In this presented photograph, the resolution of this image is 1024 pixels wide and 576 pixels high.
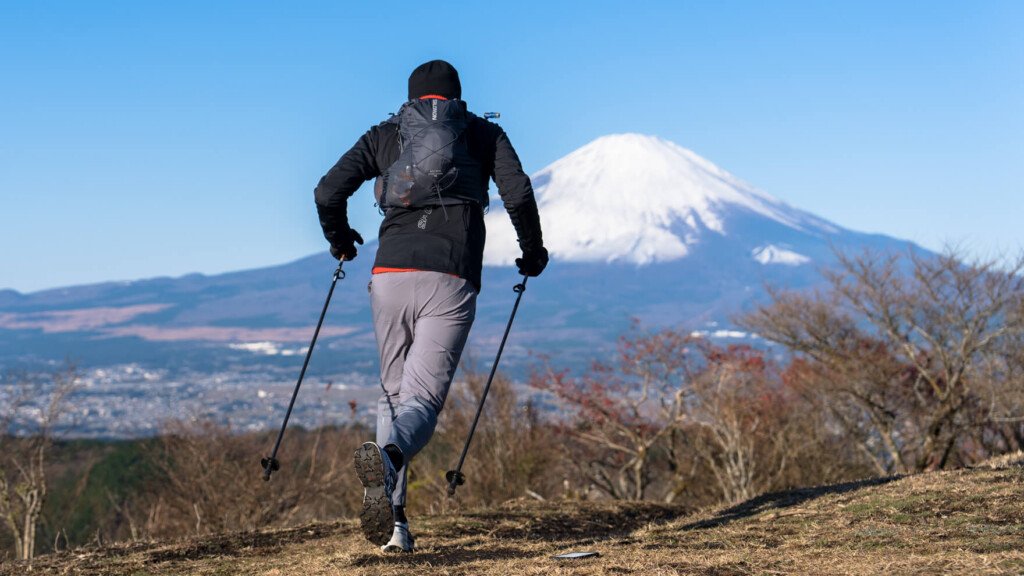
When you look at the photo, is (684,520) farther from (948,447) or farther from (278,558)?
(948,447)

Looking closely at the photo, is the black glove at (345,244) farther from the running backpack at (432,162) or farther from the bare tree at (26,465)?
the bare tree at (26,465)

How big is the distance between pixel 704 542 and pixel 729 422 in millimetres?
17294

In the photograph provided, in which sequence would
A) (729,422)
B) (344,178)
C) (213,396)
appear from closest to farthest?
1. (344,178)
2. (729,422)
3. (213,396)

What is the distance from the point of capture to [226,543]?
5.99m

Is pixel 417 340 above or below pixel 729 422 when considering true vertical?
above

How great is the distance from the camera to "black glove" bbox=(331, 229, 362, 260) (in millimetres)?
5367

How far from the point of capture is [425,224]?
4.86 m

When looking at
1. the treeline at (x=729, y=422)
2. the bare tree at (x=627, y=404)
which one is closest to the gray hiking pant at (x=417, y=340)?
the treeline at (x=729, y=422)

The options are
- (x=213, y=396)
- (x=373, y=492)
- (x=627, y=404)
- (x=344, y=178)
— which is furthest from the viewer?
(x=213, y=396)

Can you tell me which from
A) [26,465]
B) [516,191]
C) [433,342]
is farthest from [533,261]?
[26,465]

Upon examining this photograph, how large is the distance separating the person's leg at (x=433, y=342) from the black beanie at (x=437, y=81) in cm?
95

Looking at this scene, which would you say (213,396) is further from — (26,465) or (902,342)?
(902,342)

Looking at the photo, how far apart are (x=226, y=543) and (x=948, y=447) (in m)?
22.8

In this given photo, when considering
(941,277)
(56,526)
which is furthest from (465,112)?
(56,526)
